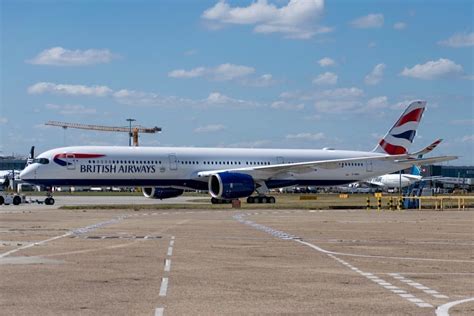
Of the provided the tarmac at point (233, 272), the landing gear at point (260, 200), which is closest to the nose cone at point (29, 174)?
the landing gear at point (260, 200)

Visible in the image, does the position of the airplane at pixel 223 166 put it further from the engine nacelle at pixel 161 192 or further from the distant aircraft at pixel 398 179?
the distant aircraft at pixel 398 179

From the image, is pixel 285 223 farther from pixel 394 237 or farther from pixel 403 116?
pixel 403 116

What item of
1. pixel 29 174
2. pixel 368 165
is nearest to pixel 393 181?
pixel 368 165

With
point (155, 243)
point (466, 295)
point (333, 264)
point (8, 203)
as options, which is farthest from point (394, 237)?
point (8, 203)

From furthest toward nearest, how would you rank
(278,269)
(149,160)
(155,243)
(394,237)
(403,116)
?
(403,116) → (149,160) → (394,237) → (155,243) → (278,269)

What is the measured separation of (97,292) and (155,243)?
1071 centimetres

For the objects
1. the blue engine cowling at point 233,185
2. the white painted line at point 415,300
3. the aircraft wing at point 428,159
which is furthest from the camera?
the aircraft wing at point 428,159

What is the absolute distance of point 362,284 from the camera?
14.8 m

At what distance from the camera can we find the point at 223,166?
65688 millimetres

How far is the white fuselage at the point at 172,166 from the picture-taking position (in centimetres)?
5922

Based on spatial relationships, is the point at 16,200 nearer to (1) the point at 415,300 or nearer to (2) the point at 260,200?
(2) the point at 260,200

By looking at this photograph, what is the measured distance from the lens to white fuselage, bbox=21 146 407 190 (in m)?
59.2

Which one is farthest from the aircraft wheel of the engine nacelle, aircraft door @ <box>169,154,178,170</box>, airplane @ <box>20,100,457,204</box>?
aircraft door @ <box>169,154,178,170</box>

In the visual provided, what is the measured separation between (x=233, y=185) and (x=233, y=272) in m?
43.5
